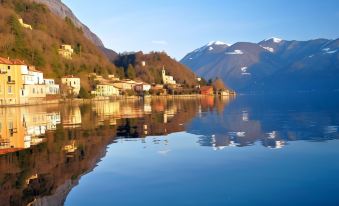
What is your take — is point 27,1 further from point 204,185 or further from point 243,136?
point 204,185

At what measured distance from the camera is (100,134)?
2491 cm

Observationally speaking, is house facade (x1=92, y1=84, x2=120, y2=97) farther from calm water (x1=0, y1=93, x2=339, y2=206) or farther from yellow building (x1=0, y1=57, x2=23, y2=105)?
calm water (x1=0, y1=93, x2=339, y2=206)

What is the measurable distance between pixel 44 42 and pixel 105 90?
20.4 meters

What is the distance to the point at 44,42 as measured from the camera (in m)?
110

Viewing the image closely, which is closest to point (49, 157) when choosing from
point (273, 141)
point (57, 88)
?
point (273, 141)

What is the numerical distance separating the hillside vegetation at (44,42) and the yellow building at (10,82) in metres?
20.2

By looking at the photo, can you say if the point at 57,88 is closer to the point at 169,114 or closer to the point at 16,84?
the point at 16,84

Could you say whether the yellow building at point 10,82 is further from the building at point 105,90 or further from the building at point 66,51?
the building at point 66,51

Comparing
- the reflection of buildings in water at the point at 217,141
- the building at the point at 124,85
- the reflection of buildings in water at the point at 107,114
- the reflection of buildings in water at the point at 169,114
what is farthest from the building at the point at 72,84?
the reflection of buildings in water at the point at 217,141

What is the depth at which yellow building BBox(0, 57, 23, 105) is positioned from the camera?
6588 centimetres

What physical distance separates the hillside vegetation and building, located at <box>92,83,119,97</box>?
14.8ft

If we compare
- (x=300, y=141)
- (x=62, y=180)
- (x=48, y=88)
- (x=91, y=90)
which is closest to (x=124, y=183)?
(x=62, y=180)

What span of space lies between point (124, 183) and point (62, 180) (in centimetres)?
193

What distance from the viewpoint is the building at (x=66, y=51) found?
4606 inches
